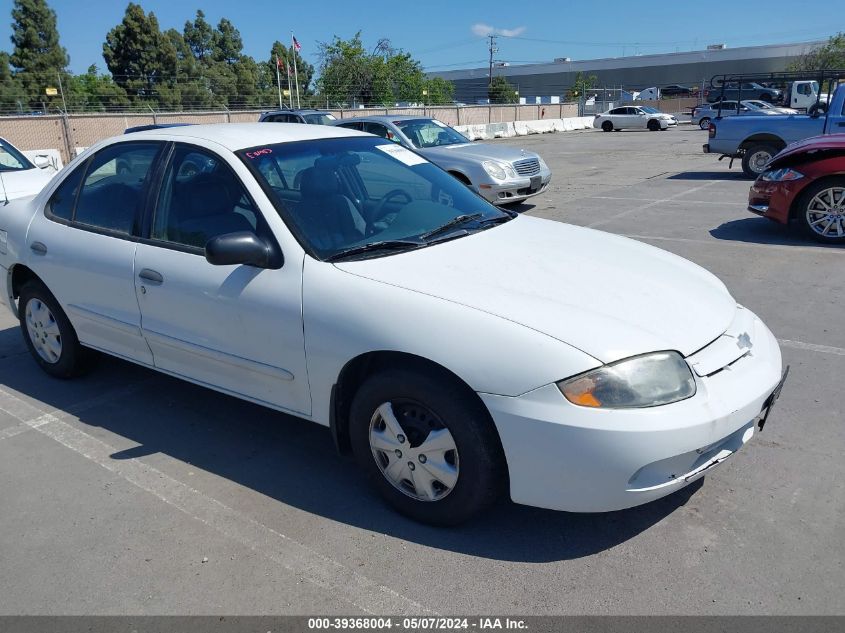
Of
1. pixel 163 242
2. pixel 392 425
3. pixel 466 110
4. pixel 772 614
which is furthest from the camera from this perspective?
pixel 466 110

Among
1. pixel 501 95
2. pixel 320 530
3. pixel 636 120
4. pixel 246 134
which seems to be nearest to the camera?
pixel 320 530

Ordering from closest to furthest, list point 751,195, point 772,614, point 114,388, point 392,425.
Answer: point 772,614 → point 392,425 → point 114,388 → point 751,195

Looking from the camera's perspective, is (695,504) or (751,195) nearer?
(695,504)

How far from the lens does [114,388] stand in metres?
4.64

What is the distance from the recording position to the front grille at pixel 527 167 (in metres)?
11.1

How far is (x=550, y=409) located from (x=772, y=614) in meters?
1.04

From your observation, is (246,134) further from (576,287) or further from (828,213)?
(828,213)

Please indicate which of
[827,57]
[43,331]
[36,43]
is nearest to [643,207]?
[43,331]

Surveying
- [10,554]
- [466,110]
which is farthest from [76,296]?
[466,110]

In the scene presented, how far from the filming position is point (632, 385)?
2.55m

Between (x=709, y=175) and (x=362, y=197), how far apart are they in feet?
44.9

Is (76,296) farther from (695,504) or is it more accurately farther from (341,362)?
(695,504)

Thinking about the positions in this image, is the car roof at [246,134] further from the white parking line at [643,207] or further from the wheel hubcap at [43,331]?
the white parking line at [643,207]

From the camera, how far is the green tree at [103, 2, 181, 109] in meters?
50.2
